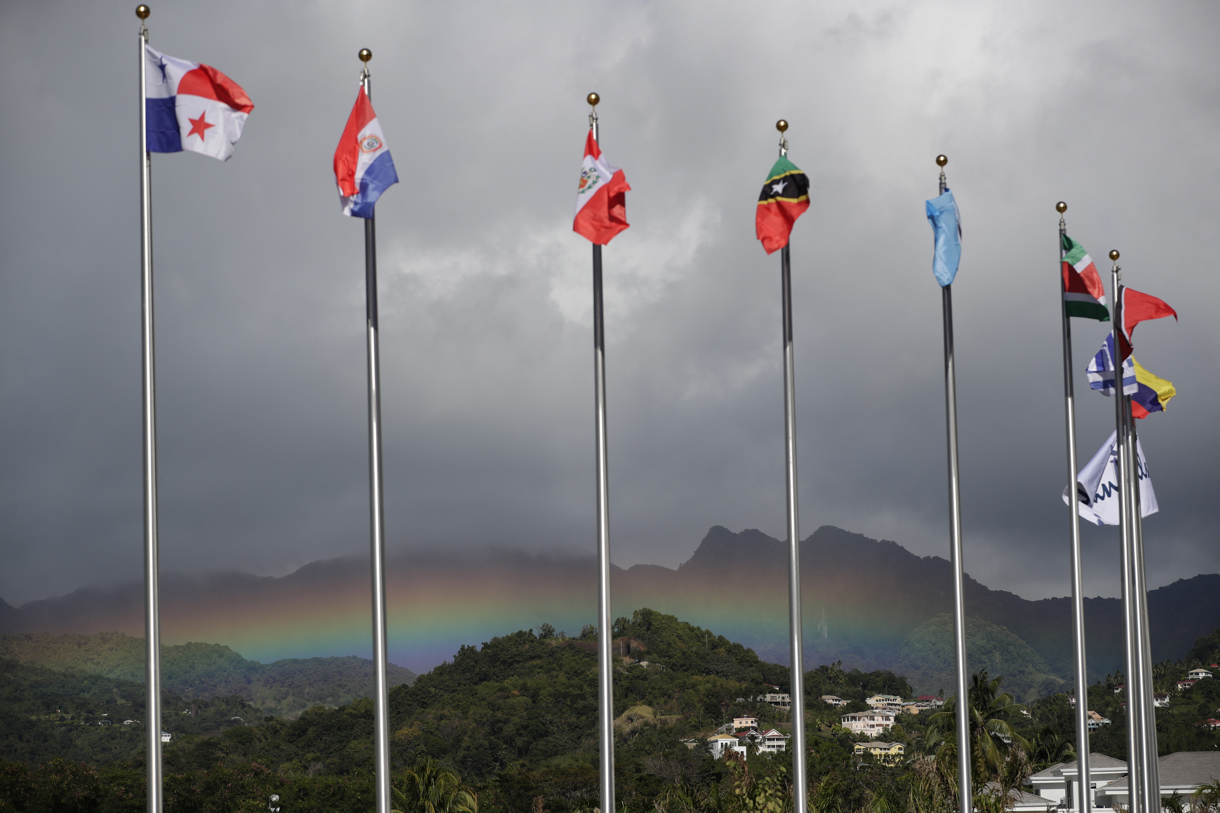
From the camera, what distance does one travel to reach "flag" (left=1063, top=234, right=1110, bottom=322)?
13.5 metres

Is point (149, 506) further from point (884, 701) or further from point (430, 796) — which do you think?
point (884, 701)

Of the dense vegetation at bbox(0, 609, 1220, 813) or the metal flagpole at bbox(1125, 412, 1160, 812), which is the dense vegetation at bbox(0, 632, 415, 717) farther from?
the metal flagpole at bbox(1125, 412, 1160, 812)

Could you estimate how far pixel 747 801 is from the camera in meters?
32.8

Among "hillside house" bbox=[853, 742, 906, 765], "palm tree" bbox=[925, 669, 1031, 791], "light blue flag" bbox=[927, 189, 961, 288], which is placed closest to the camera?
"light blue flag" bbox=[927, 189, 961, 288]

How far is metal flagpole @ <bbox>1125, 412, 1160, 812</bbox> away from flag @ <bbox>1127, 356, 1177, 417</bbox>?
328 millimetres

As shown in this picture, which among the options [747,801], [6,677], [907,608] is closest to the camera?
[747,801]

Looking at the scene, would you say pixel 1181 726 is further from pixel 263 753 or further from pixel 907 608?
pixel 907 608

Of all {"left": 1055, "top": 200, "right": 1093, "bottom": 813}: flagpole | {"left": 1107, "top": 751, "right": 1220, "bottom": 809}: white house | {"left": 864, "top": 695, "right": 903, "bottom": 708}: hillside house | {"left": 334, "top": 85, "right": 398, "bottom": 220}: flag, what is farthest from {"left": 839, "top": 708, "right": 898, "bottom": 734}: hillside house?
{"left": 334, "top": 85, "right": 398, "bottom": 220}: flag

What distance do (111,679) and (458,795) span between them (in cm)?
4569

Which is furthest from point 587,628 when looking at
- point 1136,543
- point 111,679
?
point 1136,543

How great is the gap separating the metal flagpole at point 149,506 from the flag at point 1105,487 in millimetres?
11805

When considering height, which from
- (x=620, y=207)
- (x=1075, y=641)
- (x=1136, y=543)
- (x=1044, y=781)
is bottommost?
(x=1044, y=781)

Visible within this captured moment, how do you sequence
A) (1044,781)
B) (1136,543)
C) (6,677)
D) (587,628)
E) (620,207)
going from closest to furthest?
(620,207)
(1136,543)
(1044,781)
(6,677)
(587,628)

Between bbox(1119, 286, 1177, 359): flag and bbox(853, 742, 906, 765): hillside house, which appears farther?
bbox(853, 742, 906, 765): hillside house
